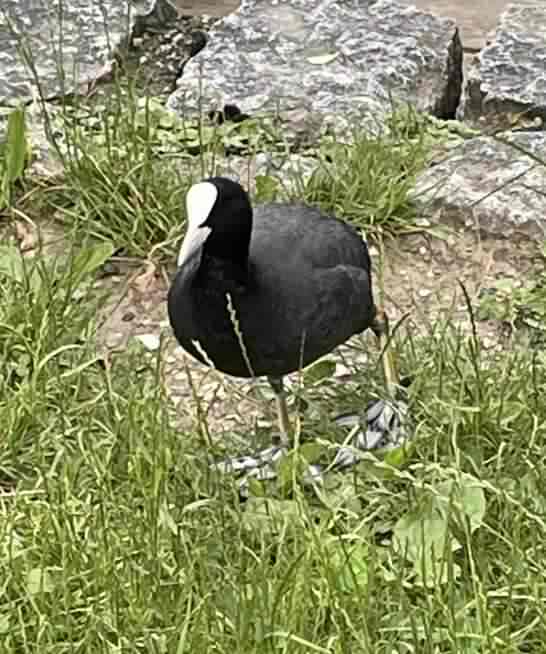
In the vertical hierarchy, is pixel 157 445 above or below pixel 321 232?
below

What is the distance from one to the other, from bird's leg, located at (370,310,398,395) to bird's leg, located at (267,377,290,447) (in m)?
0.19

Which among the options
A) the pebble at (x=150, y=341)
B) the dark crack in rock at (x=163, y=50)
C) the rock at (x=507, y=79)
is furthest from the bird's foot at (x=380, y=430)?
the dark crack in rock at (x=163, y=50)

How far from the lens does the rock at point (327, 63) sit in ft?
12.7

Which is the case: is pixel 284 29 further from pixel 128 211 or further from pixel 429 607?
pixel 429 607

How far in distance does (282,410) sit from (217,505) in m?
0.41

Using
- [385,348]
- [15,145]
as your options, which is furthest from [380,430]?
[15,145]

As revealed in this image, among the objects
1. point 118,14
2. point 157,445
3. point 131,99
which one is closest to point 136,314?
point 131,99

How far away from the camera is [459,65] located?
13.9 ft

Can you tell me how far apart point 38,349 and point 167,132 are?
0.91m

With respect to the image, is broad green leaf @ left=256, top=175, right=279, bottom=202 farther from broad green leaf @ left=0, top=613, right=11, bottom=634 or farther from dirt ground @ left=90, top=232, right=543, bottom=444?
broad green leaf @ left=0, top=613, right=11, bottom=634

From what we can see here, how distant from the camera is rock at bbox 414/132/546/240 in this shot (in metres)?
3.53

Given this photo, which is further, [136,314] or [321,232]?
[136,314]

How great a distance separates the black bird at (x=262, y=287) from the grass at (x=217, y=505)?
0.13 meters

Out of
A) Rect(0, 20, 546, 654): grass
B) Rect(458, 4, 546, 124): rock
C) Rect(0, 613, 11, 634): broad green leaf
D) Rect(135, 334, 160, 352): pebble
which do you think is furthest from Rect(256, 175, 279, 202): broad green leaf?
Rect(0, 613, 11, 634): broad green leaf
